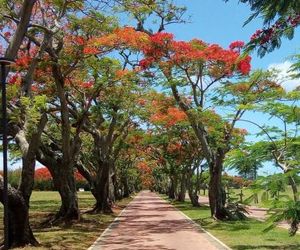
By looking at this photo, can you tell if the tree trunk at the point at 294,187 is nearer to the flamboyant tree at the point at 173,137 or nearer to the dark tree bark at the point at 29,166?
the dark tree bark at the point at 29,166

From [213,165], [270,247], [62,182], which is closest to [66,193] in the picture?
[62,182]

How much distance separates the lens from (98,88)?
23594 millimetres

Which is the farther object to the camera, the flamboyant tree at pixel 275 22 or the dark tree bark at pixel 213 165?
the dark tree bark at pixel 213 165

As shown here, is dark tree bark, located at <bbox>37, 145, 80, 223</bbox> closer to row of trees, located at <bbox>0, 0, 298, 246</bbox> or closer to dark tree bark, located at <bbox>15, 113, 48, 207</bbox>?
row of trees, located at <bbox>0, 0, 298, 246</bbox>

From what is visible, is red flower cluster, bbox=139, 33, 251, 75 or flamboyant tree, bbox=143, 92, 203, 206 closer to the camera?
red flower cluster, bbox=139, 33, 251, 75

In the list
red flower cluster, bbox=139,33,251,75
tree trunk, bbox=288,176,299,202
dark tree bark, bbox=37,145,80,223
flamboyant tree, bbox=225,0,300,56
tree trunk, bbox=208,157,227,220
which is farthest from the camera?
tree trunk, bbox=208,157,227,220

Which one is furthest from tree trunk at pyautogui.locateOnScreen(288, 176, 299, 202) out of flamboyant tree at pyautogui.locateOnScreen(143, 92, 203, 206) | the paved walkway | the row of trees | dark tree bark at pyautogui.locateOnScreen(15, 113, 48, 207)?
flamboyant tree at pyautogui.locateOnScreen(143, 92, 203, 206)

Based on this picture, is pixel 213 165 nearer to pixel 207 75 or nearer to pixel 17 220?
pixel 207 75

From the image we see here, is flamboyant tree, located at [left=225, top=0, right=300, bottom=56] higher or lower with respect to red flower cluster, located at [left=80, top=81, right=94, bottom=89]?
lower

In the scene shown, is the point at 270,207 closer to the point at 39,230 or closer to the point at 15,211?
the point at 15,211

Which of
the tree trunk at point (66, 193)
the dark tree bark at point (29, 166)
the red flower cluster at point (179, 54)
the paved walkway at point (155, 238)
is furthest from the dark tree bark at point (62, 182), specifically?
the dark tree bark at point (29, 166)

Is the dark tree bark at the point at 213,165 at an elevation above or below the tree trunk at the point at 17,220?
above

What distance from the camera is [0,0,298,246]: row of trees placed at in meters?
15.6

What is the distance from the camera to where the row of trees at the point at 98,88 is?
15.6 m
